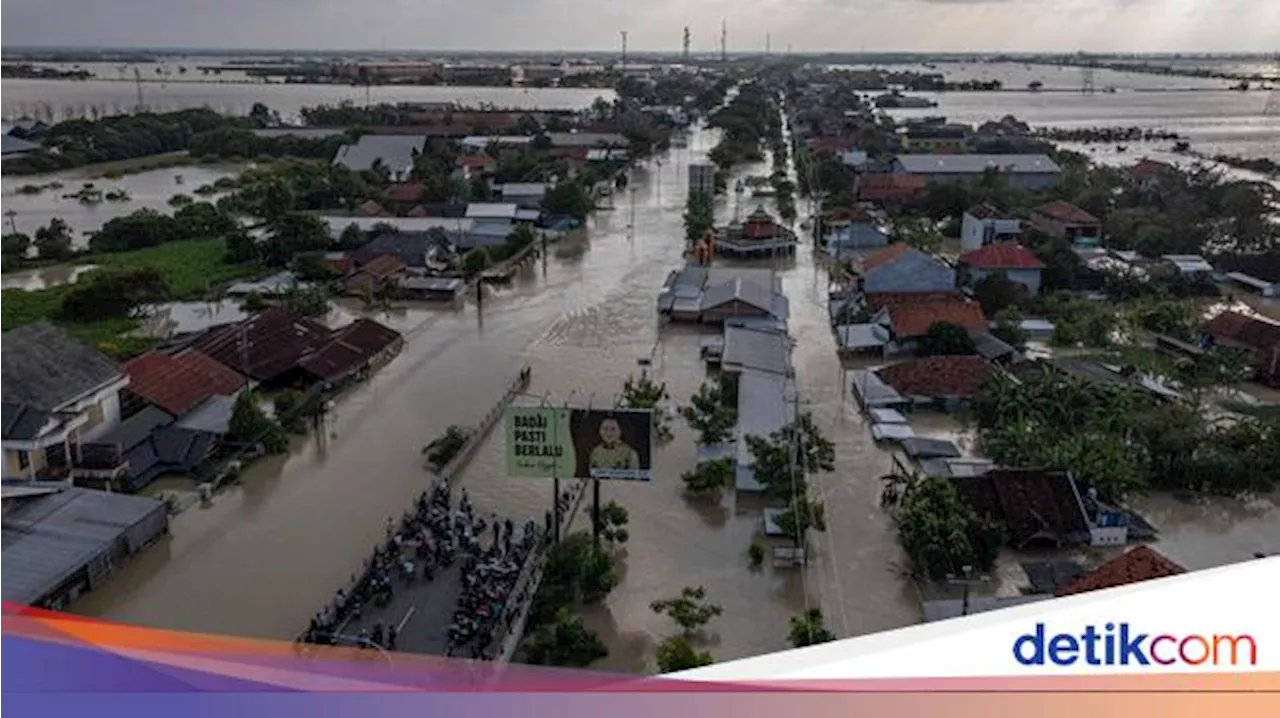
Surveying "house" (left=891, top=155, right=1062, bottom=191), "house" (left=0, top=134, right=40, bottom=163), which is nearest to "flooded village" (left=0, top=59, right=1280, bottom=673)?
"house" (left=891, top=155, right=1062, bottom=191)

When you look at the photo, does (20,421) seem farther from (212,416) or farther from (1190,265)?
(1190,265)

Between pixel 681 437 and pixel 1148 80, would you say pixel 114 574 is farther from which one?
pixel 1148 80

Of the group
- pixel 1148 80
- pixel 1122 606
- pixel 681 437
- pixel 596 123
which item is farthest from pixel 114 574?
pixel 1148 80

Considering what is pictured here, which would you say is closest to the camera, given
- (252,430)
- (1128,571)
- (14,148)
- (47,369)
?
(1128,571)

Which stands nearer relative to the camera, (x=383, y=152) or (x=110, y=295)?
(x=110, y=295)

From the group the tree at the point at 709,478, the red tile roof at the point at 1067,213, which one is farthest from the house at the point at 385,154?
the tree at the point at 709,478

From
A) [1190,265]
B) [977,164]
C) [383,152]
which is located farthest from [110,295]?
[977,164]

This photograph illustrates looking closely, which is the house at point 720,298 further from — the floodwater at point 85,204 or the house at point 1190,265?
the floodwater at point 85,204
